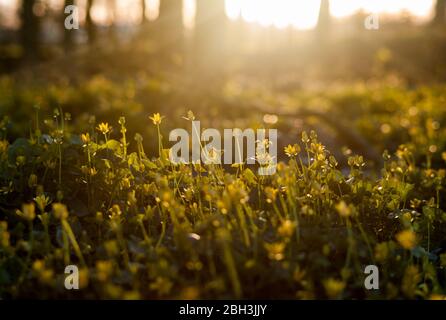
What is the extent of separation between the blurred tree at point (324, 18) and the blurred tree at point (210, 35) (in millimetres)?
11708

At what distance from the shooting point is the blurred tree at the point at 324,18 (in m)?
22.4

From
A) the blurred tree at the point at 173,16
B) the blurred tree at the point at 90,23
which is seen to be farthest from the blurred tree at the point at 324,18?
the blurred tree at the point at 90,23

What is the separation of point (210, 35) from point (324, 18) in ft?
40.7

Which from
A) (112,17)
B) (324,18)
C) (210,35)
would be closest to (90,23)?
(112,17)

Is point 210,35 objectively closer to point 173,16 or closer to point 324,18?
point 173,16

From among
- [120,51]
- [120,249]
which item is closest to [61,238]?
[120,249]

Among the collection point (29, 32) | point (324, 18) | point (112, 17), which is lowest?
point (29, 32)

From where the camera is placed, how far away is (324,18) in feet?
74.9

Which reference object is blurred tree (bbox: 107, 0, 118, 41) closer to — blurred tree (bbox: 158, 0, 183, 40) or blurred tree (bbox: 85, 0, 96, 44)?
blurred tree (bbox: 85, 0, 96, 44)

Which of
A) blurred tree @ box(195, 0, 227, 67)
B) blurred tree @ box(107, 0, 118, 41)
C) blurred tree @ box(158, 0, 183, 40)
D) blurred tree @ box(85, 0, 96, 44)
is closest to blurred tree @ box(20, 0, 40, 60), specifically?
blurred tree @ box(85, 0, 96, 44)

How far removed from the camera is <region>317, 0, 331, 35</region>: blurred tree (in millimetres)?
22438

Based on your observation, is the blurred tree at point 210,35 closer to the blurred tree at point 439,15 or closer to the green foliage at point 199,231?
the green foliage at point 199,231

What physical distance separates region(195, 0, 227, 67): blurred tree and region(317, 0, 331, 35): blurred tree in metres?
11.7
